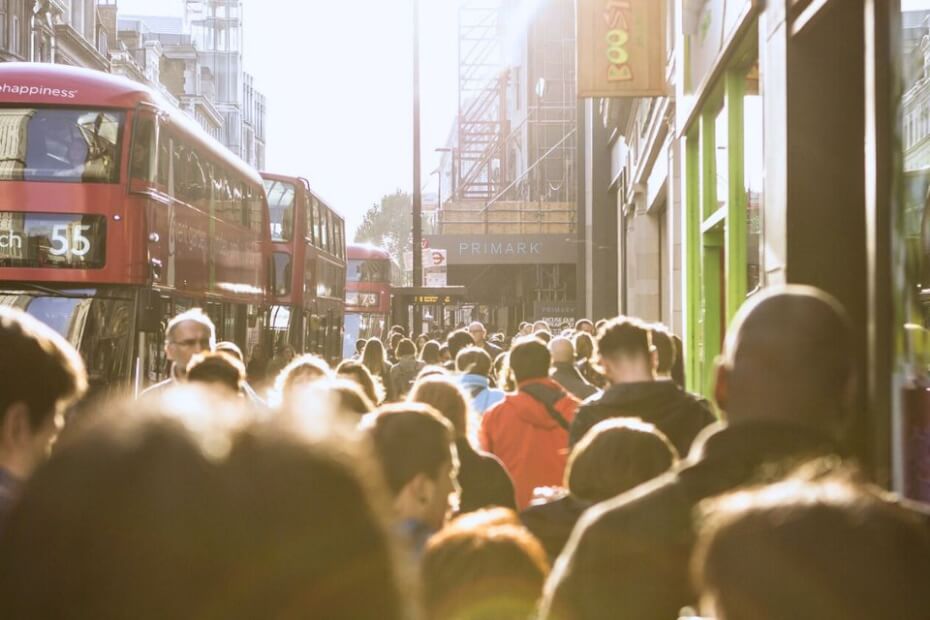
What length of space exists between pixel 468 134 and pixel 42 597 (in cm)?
7122

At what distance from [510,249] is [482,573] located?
1468 inches

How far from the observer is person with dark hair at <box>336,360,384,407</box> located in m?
6.91

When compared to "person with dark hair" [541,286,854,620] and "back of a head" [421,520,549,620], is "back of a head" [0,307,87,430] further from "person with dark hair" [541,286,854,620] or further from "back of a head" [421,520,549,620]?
"person with dark hair" [541,286,854,620]

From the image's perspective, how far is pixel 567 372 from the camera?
29.0 feet

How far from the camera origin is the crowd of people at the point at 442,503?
1000 mm

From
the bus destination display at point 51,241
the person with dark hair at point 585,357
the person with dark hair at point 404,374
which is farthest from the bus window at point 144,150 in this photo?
the person with dark hair at point 585,357

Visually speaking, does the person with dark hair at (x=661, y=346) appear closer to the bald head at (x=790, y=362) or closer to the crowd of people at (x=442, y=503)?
the crowd of people at (x=442, y=503)

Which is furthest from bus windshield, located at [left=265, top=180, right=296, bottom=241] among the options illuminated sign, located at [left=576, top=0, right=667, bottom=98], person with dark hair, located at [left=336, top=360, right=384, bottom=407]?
person with dark hair, located at [left=336, top=360, right=384, bottom=407]

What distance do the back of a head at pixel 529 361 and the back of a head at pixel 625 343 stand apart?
3.10ft

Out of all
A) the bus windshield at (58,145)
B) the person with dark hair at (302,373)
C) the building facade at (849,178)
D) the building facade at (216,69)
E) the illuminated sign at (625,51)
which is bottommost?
the person with dark hair at (302,373)

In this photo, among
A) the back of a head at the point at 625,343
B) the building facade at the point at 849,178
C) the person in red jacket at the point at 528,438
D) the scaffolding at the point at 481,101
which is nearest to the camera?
the building facade at the point at 849,178

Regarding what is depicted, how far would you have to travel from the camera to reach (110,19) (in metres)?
76.4

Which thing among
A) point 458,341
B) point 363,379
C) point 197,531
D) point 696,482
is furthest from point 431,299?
point 197,531

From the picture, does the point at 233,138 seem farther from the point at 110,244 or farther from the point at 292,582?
the point at 292,582
